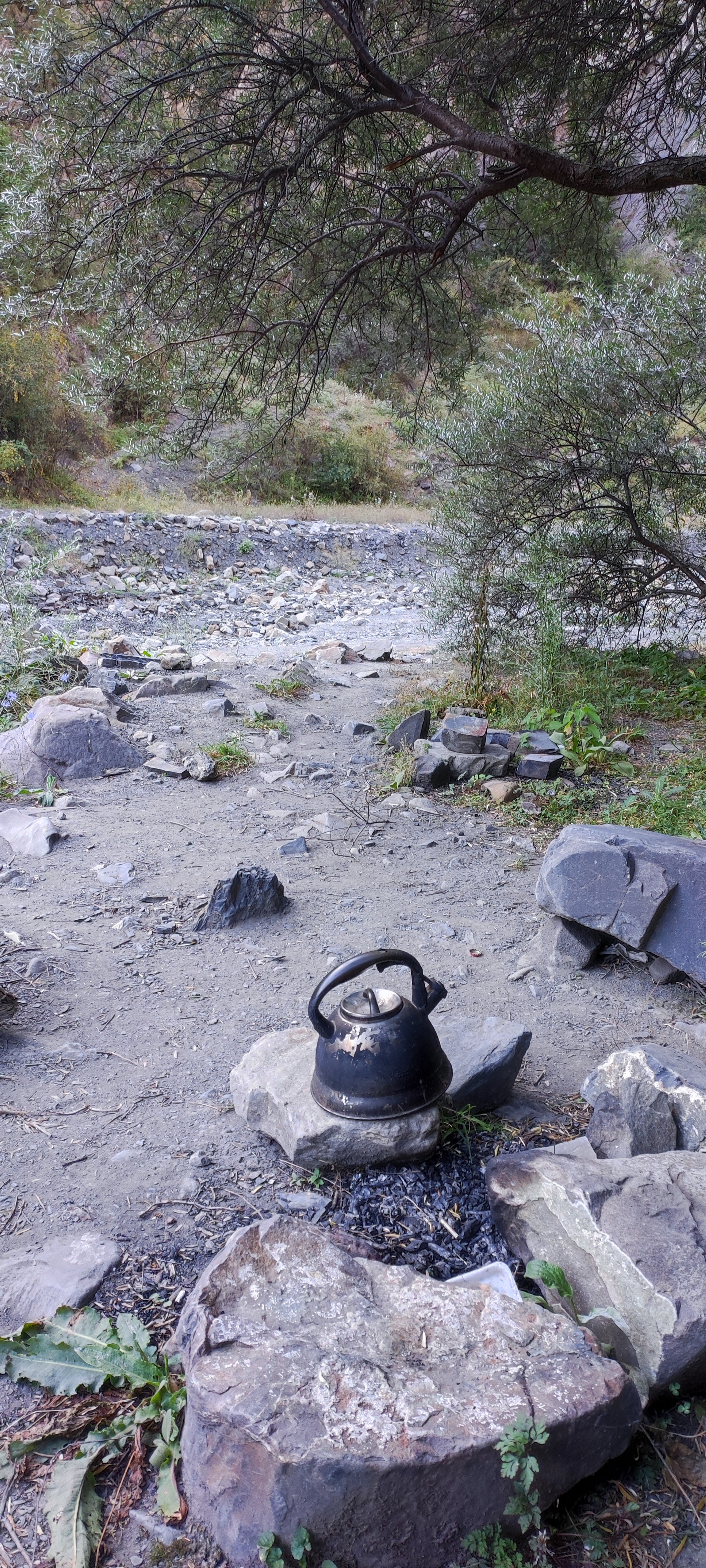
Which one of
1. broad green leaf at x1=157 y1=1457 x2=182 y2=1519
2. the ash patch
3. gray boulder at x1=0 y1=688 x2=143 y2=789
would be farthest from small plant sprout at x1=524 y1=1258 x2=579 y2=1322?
gray boulder at x1=0 y1=688 x2=143 y2=789

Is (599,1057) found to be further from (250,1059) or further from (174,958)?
(174,958)

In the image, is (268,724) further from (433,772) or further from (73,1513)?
(73,1513)

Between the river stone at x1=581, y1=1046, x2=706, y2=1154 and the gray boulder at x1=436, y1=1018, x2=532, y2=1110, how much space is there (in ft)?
0.73

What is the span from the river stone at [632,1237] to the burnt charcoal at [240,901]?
1.89m

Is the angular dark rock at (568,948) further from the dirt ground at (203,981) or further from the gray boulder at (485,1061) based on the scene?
the gray boulder at (485,1061)

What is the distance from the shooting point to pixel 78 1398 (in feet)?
5.79

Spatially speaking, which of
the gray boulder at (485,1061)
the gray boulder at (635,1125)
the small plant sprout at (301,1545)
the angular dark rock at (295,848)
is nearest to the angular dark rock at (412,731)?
the angular dark rock at (295,848)

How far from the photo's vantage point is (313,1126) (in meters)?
2.32

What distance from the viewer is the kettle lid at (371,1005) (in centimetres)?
232

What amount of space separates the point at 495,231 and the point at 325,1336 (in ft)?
19.0

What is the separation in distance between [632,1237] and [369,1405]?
66 centimetres

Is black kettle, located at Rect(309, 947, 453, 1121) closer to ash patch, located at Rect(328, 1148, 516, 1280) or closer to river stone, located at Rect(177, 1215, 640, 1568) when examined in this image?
ash patch, located at Rect(328, 1148, 516, 1280)

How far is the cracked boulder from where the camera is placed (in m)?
3.21

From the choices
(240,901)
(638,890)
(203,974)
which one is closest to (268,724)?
(240,901)
